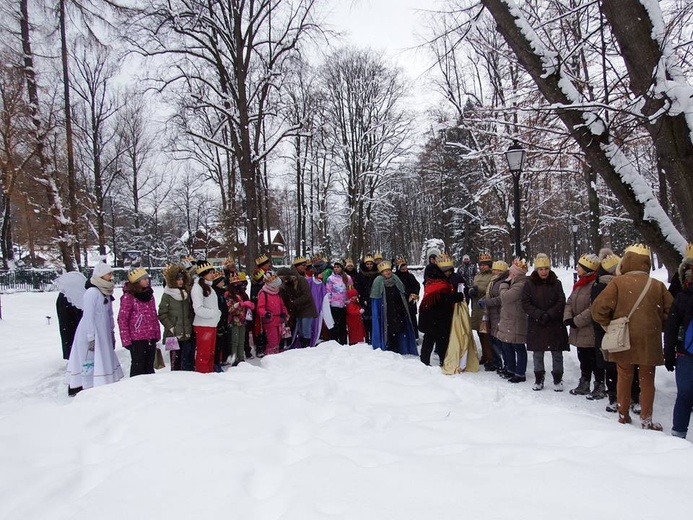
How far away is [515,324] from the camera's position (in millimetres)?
6395

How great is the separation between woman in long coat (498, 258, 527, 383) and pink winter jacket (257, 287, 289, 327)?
12.8 ft

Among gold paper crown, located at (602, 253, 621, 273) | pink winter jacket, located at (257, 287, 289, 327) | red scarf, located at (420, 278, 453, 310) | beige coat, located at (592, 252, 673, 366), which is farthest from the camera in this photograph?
pink winter jacket, located at (257, 287, 289, 327)

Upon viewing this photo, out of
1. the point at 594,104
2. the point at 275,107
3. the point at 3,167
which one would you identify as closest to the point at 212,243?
the point at 3,167

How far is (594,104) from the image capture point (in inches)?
180

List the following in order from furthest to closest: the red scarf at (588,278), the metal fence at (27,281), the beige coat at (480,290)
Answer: the metal fence at (27,281) < the beige coat at (480,290) < the red scarf at (588,278)

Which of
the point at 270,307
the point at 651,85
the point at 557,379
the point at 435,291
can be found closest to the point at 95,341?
the point at 270,307

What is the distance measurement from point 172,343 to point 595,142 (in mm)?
6625

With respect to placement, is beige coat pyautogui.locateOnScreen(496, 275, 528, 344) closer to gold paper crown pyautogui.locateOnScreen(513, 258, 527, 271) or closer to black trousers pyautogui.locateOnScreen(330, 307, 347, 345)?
gold paper crown pyautogui.locateOnScreen(513, 258, 527, 271)

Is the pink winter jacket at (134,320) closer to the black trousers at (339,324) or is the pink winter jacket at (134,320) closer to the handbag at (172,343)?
Result: the handbag at (172,343)

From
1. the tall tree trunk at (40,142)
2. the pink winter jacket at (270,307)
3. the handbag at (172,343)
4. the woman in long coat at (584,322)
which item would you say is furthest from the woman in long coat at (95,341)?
the tall tree trunk at (40,142)

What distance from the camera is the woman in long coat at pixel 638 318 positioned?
4.37m

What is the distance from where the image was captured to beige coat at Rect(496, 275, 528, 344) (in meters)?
6.39

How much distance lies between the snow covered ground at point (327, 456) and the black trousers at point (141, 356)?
1436mm

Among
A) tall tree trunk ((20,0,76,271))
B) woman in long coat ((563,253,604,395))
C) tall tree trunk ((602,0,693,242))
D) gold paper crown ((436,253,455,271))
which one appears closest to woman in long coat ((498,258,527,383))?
woman in long coat ((563,253,604,395))
